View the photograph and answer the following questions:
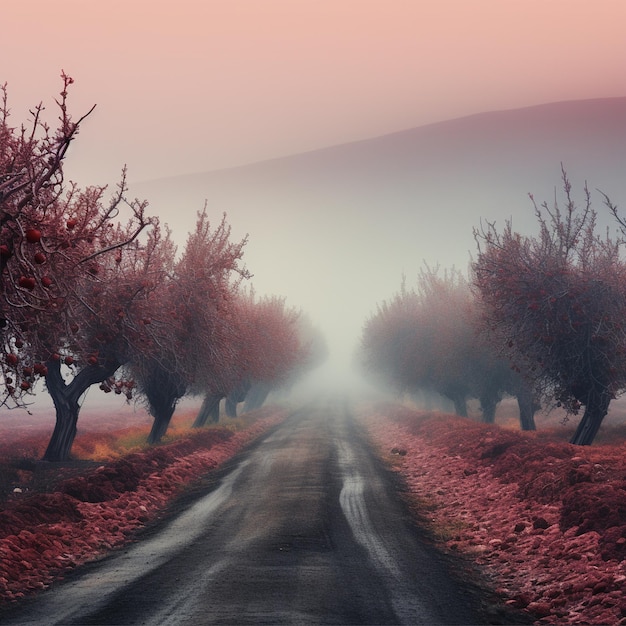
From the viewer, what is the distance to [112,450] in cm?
3128

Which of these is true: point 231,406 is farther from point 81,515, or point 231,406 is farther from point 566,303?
point 81,515

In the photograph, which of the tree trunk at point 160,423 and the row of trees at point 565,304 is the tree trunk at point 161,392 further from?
the row of trees at point 565,304

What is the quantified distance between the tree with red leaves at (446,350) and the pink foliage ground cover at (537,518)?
498 inches

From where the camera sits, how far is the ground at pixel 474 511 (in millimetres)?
11188

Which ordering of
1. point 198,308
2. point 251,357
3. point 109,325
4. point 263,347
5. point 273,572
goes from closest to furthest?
point 273,572, point 109,325, point 198,308, point 251,357, point 263,347

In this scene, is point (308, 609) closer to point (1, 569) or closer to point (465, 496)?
point (1, 569)

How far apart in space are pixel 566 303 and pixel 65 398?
60.2 feet

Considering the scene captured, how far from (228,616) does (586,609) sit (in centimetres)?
491

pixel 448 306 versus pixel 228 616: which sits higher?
pixel 448 306

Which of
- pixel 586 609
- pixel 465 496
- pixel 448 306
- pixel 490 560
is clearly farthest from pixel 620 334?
pixel 448 306

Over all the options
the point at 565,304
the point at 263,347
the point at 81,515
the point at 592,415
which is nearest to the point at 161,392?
the point at 81,515

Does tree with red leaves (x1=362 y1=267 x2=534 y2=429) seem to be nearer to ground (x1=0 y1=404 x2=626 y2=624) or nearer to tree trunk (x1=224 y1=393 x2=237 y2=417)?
ground (x1=0 y1=404 x2=626 y2=624)

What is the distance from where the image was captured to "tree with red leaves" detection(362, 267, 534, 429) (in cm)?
4206

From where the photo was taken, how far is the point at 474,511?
57.5 feet
